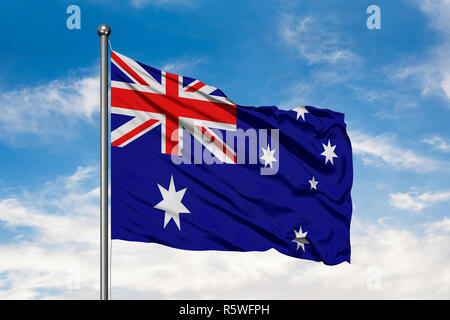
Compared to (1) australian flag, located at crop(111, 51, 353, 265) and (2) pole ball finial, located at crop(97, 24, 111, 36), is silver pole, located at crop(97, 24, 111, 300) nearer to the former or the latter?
(2) pole ball finial, located at crop(97, 24, 111, 36)

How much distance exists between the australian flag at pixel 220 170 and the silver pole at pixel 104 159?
0.75 metres

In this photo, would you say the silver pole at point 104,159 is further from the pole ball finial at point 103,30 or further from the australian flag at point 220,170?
the australian flag at point 220,170

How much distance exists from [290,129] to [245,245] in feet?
8.64

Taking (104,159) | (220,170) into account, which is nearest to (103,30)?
(104,159)

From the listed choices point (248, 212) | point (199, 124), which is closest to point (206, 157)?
point (199, 124)

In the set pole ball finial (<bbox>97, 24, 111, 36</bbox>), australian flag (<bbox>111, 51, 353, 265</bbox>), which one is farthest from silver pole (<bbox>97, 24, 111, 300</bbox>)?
australian flag (<bbox>111, 51, 353, 265</bbox>)

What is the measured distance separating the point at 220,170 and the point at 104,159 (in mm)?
2764

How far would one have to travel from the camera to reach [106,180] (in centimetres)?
791

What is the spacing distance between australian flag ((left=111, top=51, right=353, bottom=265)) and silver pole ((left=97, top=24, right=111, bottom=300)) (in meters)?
0.75

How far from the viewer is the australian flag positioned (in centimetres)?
919

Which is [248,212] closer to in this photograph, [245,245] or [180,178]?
[245,245]

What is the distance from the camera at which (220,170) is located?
10258 millimetres
